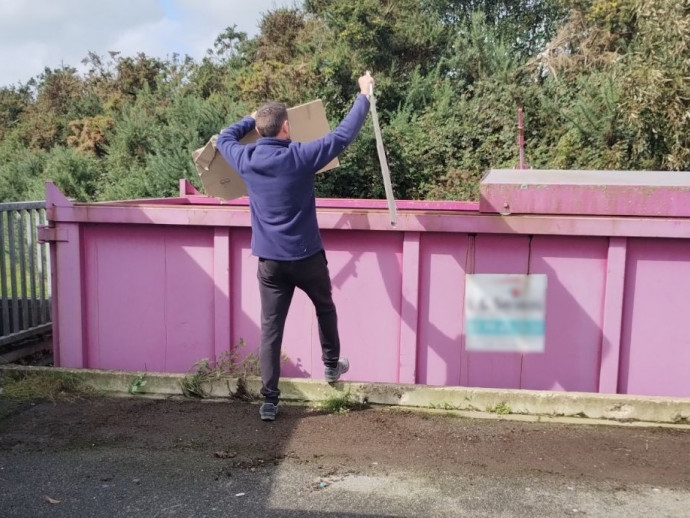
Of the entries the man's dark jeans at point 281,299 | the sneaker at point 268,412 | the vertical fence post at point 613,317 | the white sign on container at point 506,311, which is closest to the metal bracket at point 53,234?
the man's dark jeans at point 281,299

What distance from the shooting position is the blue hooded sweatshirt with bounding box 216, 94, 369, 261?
11.6 feet

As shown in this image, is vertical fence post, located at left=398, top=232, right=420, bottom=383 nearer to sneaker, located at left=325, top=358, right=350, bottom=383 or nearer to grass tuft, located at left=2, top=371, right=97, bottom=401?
sneaker, located at left=325, top=358, right=350, bottom=383

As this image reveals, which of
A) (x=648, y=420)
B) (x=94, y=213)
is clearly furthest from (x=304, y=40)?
(x=648, y=420)

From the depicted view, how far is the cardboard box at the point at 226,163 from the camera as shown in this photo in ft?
13.6

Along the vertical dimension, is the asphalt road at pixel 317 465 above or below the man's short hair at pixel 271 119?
below

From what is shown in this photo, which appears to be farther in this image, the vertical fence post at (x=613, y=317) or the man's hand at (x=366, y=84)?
the vertical fence post at (x=613, y=317)

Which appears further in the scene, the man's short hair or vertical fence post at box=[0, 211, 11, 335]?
vertical fence post at box=[0, 211, 11, 335]

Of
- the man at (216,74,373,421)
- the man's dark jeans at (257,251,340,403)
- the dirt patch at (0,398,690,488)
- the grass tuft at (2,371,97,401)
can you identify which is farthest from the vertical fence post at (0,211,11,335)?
the man's dark jeans at (257,251,340,403)

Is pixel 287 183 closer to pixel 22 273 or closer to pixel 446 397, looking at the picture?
pixel 446 397

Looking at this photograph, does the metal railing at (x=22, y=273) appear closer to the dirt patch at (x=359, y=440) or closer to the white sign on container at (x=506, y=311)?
the dirt patch at (x=359, y=440)

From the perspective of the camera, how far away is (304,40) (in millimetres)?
18656

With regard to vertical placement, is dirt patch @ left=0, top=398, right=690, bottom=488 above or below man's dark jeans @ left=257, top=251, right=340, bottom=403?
below

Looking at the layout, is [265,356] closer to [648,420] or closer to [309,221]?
[309,221]

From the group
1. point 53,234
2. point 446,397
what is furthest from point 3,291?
point 446,397
